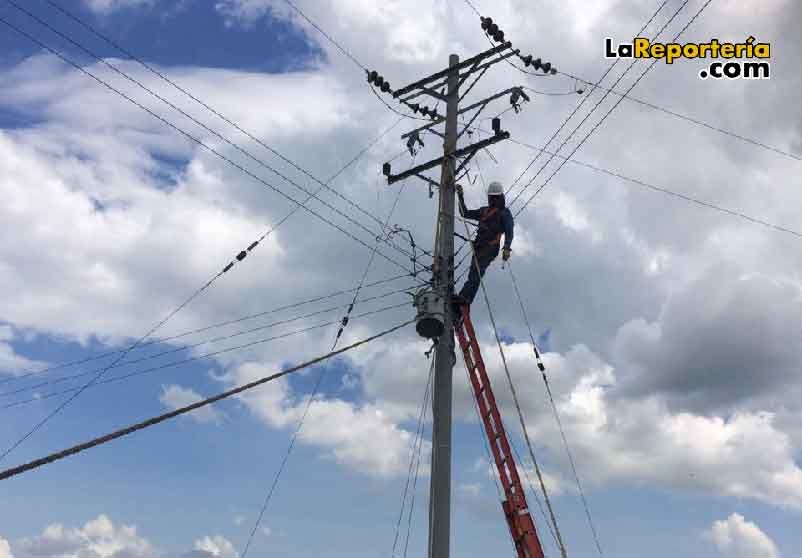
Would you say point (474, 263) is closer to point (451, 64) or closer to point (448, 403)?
point (448, 403)

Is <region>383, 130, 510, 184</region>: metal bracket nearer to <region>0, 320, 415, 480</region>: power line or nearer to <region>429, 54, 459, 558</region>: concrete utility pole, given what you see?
<region>429, 54, 459, 558</region>: concrete utility pole

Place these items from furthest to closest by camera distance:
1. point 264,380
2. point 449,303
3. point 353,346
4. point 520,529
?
point 449,303 < point 520,529 < point 353,346 < point 264,380

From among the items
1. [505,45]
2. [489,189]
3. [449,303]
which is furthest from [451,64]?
[449,303]

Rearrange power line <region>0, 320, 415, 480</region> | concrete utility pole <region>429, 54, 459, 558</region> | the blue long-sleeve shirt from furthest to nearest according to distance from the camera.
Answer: the blue long-sleeve shirt
concrete utility pole <region>429, 54, 459, 558</region>
power line <region>0, 320, 415, 480</region>

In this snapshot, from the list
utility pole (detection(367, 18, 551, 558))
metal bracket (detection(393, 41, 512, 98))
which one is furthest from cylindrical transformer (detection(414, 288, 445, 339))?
metal bracket (detection(393, 41, 512, 98))

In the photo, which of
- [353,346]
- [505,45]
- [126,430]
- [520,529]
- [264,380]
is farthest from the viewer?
[505,45]

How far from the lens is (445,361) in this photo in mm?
12406

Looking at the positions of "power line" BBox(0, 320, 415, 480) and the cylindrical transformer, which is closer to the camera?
"power line" BBox(0, 320, 415, 480)

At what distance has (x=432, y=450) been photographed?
11789 millimetres

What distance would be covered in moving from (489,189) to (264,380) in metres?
7.53

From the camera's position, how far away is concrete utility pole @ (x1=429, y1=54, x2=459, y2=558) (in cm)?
1128

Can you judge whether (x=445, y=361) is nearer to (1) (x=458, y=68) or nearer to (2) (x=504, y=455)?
(2) (x=504, y=455)

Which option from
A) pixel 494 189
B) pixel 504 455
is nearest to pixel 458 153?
pixel 494 189

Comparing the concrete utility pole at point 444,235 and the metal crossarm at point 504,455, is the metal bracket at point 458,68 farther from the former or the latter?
the metal crossarm at point 504,455
